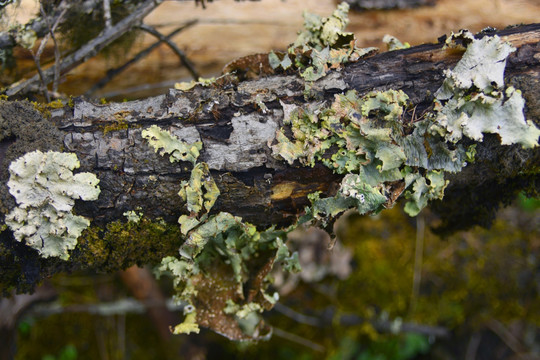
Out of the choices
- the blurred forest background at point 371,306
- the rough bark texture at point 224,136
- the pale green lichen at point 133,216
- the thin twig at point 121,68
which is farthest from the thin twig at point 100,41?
the blurred forest background at point 371,306

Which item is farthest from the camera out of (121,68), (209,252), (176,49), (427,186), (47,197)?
(176,49)

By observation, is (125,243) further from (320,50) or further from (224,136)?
(320,50)

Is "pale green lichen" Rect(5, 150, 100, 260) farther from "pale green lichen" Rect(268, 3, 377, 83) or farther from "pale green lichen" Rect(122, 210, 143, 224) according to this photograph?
"pale green lichen" Rect(268, 3, 377, 83)

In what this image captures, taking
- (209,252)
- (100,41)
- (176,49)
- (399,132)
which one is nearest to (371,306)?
(209,252)

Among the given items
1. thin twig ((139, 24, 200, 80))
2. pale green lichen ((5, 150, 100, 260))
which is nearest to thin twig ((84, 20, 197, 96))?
thin twig ((139, 24, 200, 80))

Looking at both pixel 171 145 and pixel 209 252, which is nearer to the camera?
pixel 171 145

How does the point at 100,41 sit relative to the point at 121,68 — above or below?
above
